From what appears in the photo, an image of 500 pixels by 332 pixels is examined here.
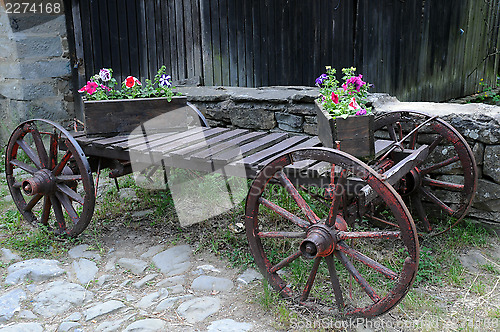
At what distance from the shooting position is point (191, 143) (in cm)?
337

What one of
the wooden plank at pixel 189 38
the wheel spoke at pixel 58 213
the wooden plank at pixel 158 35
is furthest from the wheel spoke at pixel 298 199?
the wooden plank at pixel 158 35

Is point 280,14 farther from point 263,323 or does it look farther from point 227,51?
point 263,323

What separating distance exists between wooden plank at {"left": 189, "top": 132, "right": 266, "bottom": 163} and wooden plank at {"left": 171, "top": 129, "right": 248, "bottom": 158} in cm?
7

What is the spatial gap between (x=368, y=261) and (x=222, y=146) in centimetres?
136

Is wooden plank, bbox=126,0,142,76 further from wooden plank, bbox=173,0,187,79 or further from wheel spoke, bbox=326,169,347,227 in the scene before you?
wheel spoke, bbox=326,169,347,227

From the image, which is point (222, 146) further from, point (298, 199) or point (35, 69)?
point (35, 69)

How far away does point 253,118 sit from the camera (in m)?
4.38

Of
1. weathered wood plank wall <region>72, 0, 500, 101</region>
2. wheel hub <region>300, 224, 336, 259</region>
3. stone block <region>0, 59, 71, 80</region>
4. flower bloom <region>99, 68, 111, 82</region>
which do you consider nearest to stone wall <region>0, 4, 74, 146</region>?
stone block <region>0, 59, 71, 80</region>

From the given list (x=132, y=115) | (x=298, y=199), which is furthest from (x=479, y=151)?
(x=132, y=115)

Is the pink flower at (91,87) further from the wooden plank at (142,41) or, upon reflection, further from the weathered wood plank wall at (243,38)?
the wooden plank at (142,41)

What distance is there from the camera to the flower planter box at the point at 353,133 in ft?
8.39

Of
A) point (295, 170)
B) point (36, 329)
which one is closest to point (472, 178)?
point (295, 170)

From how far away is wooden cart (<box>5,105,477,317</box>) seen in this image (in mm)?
2377

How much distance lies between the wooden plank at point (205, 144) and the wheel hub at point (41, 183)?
1.10m
